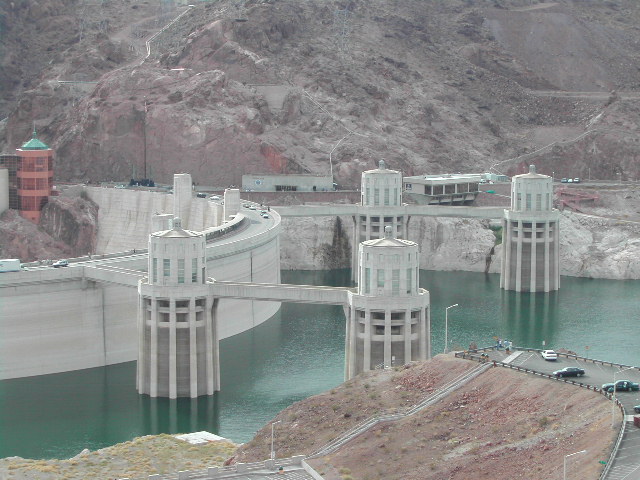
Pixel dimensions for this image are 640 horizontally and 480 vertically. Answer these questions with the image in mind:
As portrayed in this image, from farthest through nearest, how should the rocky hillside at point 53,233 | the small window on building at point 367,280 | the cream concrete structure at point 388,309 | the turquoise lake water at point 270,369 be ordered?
the rocky hillside at point 53,233
the small window on building at point 367,280
the cream concrete structure at point 388,309
the turquoise lake water at point 270,369

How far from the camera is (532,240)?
523ft

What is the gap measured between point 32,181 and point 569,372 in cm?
10180

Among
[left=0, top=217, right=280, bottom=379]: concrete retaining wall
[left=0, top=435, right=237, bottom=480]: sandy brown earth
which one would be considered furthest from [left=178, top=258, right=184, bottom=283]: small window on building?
[left=0, top=435, right=237, bottom=480]: sandy brown earth

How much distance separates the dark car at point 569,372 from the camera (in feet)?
248

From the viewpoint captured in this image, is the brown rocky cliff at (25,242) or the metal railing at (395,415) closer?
the metal railing at (395,415)

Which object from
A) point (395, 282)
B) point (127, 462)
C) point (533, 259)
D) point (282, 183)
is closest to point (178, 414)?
point (395, 282)

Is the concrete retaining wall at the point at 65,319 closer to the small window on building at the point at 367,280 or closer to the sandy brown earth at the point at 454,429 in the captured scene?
the small window on building at the point at 367,280

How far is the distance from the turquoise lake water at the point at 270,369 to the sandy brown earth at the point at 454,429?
63.3 ft

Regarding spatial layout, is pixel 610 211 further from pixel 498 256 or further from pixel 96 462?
pixel 96 462

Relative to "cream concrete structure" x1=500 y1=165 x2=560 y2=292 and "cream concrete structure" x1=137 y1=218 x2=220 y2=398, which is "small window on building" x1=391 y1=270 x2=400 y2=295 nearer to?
"cream concrete structure" x1=137 y1=218 x2=220 y2=398

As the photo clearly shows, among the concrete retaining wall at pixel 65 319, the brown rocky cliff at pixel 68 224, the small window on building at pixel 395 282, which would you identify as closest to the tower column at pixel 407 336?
the small window on building at pixel 395 282

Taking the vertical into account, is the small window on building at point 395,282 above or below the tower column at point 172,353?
above

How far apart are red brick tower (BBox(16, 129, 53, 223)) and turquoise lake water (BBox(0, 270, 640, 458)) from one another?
127 feet

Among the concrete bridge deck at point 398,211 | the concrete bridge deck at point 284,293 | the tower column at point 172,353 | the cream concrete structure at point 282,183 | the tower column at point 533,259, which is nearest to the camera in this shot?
the concrete bridge deck at point 284,293
